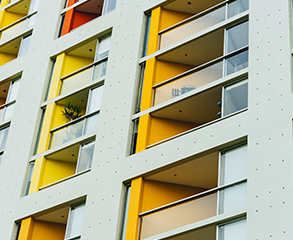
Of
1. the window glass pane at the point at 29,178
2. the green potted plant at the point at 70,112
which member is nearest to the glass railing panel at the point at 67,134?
Answer: the green potted plant at the point at 70,112

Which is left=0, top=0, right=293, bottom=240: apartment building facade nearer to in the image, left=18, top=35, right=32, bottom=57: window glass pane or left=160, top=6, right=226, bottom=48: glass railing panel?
left=160, top=6, right=226, bottom=48: glass railing panel

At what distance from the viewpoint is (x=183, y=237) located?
17969 millimetres

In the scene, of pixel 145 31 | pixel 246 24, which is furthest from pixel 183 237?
pixel 145 31

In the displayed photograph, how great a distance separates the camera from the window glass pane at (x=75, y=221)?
20.4 meters

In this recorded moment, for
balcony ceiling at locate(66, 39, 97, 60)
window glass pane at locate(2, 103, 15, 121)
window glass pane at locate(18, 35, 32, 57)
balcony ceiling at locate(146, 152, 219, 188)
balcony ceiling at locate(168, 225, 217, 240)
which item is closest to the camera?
balcony ceiling at locate(168, 225, 217, 240)

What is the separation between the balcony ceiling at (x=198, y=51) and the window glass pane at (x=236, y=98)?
3223 millimetres

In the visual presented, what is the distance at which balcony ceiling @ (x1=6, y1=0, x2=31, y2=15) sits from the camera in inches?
1278

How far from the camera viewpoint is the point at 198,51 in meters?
23.1

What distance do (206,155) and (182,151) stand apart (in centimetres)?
80

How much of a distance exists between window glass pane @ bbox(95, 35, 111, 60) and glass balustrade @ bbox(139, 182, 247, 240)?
833 cm

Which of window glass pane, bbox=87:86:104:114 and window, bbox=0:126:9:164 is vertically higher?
window glass pane, bbox=87:86:104:114

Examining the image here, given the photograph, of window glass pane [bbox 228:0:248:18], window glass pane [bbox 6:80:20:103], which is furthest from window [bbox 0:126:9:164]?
window glass pane [bbox 228:0:248:18]

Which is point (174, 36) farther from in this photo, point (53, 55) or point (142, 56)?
point (53, 55)

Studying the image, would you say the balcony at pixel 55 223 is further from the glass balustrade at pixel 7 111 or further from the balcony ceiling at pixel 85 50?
the balcony ceiling at pixel 85 50
